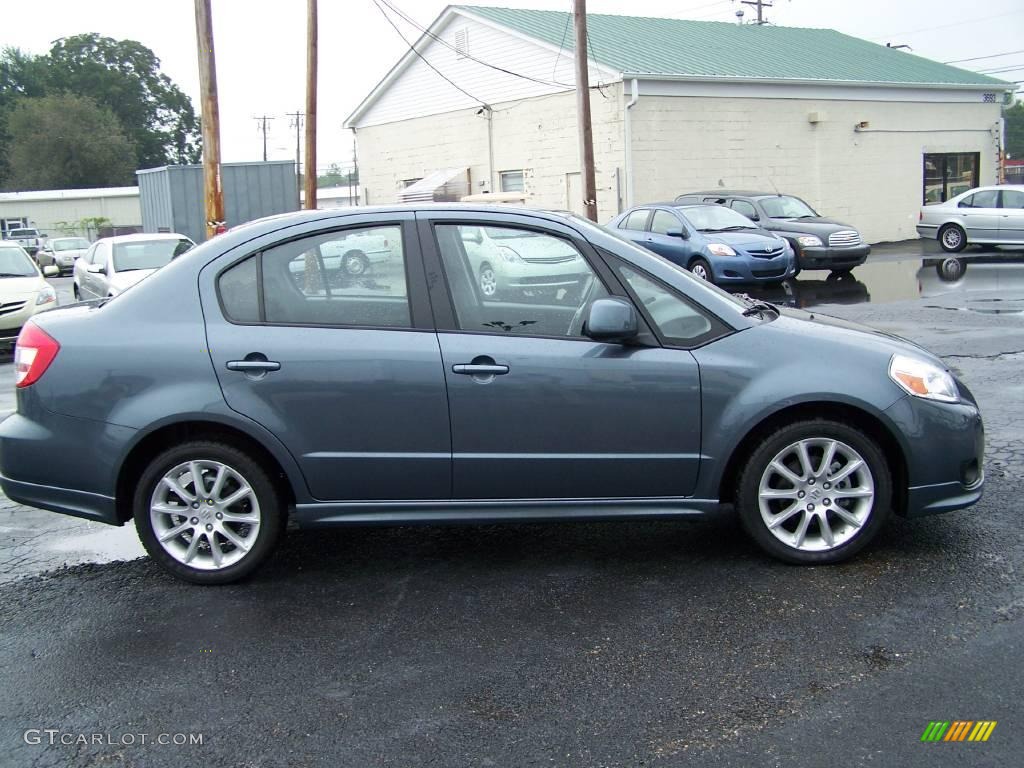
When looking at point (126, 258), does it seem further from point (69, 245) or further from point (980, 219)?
point (69, 245)

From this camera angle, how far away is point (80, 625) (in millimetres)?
4246

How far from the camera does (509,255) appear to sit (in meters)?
4.68

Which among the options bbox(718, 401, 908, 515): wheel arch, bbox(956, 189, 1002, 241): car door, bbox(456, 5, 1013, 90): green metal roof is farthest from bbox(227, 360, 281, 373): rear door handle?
bbox(956, 189, 1002, 241): car door

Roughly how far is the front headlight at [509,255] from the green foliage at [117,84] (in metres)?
90.5

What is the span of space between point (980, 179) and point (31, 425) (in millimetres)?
32827

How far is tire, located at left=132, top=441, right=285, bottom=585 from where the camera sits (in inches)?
175

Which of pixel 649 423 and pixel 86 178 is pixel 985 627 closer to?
pixel 649 423

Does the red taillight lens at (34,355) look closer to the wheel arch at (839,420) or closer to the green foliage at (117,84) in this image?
the wheel arch at (839,420)

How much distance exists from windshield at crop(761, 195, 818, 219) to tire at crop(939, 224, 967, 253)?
16.5 ft

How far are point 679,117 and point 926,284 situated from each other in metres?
9.62

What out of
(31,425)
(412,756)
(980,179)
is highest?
(980,179)

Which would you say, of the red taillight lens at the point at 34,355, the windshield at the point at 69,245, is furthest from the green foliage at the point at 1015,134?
the red taillight lens at the point at 34,355

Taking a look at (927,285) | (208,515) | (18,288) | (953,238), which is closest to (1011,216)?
(953,238)

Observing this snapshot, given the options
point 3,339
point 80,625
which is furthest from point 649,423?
point 3,339
